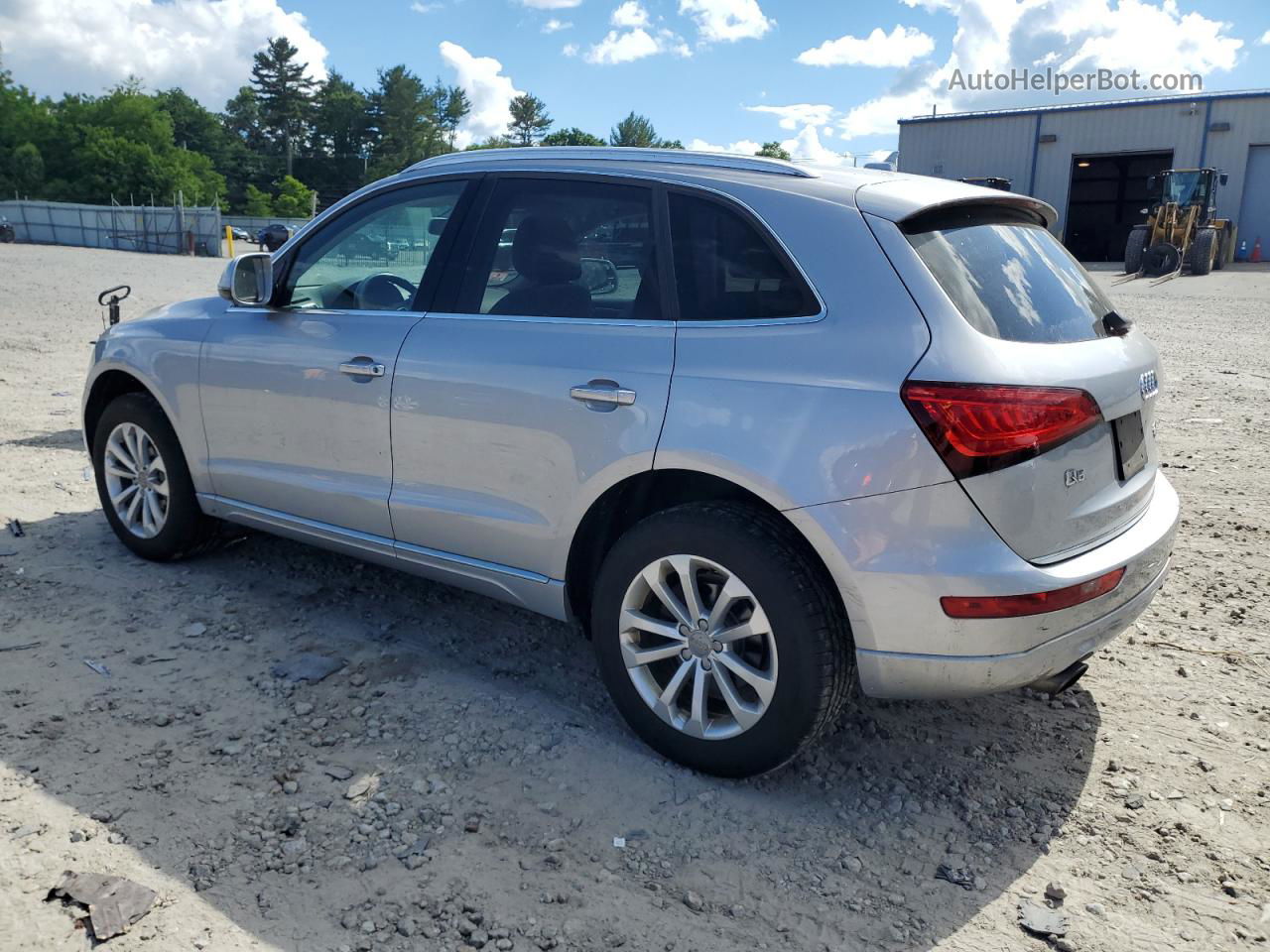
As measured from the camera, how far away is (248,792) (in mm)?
3021

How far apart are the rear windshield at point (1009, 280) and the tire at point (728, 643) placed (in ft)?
2.67

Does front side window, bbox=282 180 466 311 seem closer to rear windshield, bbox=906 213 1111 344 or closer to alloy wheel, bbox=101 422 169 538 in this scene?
alloy wheel, bbox=101 422 169 538

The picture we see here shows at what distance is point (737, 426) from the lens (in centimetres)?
287

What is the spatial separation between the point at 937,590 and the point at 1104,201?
46229 mm

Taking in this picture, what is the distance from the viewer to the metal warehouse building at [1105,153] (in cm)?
3850

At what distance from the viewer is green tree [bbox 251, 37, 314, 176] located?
9706cm

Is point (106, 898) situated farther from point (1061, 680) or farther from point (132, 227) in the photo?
point (132, 227)

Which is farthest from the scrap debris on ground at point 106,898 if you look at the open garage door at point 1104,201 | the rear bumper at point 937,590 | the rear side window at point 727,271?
the open garage door at point 1104,201

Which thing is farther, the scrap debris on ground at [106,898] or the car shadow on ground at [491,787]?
the car shadow on ground at [491,787]

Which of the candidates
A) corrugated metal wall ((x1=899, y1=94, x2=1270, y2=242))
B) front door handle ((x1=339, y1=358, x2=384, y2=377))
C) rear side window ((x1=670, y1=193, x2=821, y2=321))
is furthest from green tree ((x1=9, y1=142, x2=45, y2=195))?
rear side window ((x1=670, y1=193, x2=821, y2=321))

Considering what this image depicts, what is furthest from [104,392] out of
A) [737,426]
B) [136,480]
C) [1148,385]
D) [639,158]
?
[1148,385]

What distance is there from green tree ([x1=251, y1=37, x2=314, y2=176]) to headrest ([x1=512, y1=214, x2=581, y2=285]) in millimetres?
102289

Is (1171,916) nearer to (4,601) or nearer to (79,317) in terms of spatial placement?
(4,601)

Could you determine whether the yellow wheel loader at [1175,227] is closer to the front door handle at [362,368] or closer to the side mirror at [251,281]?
the side mirror at [251,281]
